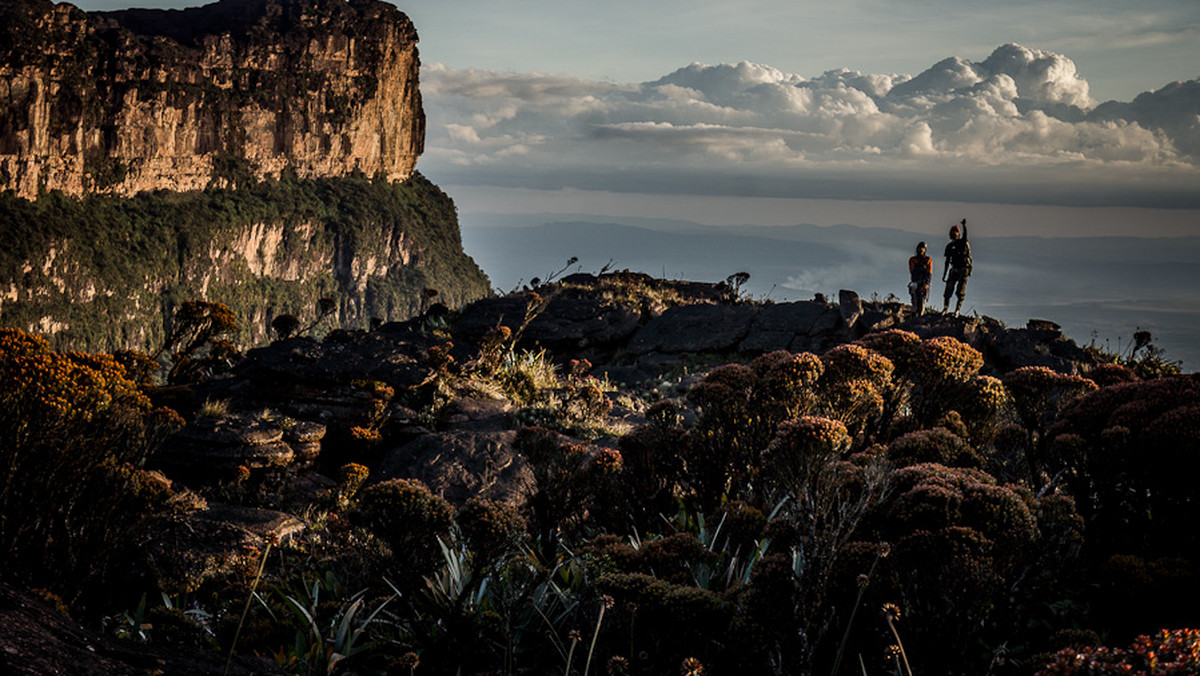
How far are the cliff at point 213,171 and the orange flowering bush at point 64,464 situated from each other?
12219cm

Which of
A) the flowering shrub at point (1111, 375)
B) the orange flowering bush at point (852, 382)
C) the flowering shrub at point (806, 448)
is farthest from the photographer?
the flowering shrub at point (1111, 375)

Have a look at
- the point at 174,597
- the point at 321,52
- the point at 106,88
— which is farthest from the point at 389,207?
the point at 174,597

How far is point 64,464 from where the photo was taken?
5.14m

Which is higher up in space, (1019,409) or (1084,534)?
(1019,409)

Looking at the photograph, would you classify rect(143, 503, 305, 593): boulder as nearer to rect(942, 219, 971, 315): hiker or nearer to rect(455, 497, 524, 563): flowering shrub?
rect(455, 497, 524, 563): flowering shrub

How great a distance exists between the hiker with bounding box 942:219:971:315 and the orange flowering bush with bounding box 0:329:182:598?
1698 centimetres

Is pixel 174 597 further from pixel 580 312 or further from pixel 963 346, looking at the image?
pixel 580 312

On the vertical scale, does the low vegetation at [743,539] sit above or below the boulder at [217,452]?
above

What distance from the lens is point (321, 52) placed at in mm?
158500

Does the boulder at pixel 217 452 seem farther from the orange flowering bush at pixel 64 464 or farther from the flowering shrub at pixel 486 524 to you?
the flowering shrub at pixel 486 524

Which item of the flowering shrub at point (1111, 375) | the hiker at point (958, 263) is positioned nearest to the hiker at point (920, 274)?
the hiker at point (958, 263)

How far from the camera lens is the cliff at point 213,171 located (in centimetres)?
11725

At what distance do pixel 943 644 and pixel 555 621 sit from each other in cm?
176

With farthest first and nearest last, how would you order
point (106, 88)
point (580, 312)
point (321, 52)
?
point (321, 52)
point (106, 88)
point (580, 312)
